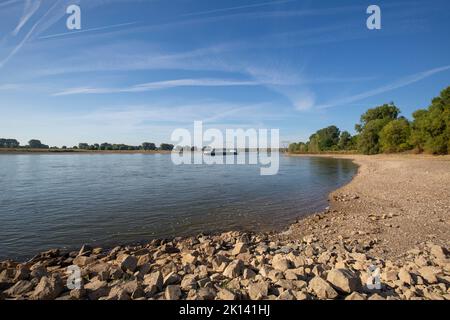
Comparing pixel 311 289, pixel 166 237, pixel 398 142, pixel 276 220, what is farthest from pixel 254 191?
pixel 398 142

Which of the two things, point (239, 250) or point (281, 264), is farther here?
point (239, 250)

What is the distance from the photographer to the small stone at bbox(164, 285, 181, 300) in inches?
203

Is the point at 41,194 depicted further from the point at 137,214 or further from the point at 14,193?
the point at 137,214

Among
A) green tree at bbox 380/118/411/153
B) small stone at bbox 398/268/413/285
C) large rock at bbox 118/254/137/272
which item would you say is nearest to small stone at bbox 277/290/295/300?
small stone at bbox 398/268/413/285

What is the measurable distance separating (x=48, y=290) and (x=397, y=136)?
81739mm

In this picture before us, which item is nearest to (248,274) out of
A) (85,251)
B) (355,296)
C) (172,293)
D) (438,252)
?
(172,293)

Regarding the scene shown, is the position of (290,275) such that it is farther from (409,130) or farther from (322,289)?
(409,130)

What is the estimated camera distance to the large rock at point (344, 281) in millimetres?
5105

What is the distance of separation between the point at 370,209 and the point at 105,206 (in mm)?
16360

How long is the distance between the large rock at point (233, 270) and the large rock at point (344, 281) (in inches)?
81.3

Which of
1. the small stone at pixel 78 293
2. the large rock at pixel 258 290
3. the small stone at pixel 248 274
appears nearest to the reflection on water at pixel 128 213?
the small stone at pixel 78 293

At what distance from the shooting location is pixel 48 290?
18.2 feet

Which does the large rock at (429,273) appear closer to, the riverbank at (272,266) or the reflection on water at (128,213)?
the riverbank at (272,266)

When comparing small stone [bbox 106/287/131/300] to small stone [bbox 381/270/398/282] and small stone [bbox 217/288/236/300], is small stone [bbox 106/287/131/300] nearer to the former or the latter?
small stone [bbox 217/288/236/300]
